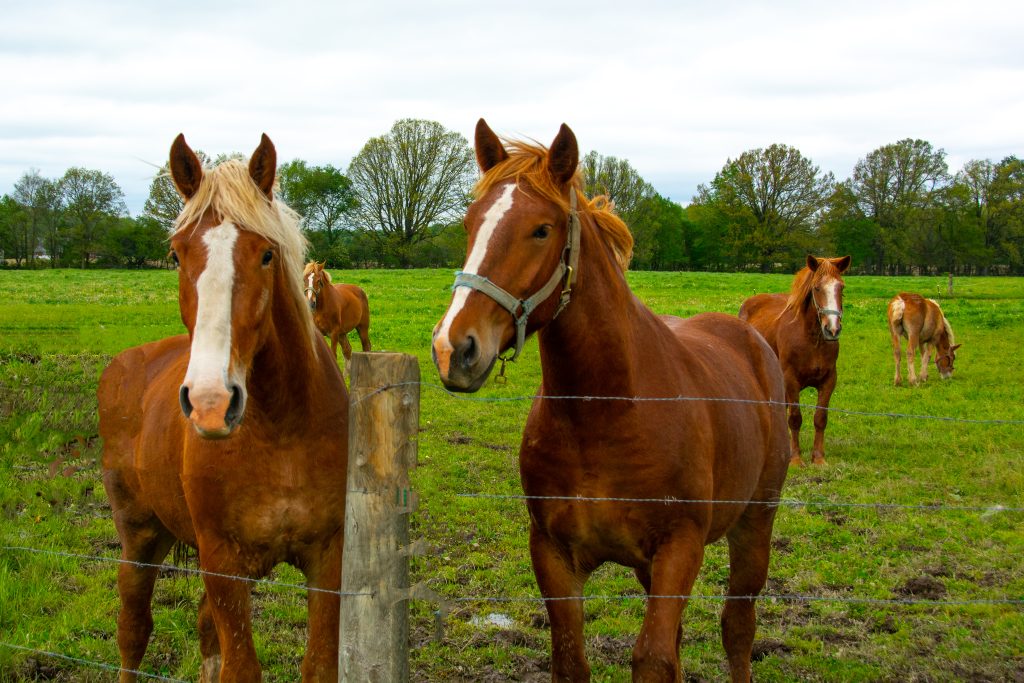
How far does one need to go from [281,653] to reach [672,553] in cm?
249

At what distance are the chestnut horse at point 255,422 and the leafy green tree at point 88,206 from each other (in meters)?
48.6

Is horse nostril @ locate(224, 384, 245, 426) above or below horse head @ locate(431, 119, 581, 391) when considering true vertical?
below

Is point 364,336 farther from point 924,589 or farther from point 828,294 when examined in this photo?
point 924,589

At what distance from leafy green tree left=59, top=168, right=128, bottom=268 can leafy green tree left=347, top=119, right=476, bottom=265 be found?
48.9 ft

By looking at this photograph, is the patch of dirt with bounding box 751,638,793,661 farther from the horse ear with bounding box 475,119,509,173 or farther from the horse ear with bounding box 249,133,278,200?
the horse ear with bounding box 249,133,278,200

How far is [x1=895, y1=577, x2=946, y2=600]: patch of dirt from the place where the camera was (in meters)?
5.21

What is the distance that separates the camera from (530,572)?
18.1ft

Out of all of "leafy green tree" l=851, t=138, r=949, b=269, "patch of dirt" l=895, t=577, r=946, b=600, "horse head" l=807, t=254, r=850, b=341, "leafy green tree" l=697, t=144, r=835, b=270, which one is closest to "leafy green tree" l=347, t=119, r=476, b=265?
"leafy green tree" l=697, t=144, r=835, b=270

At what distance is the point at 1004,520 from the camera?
21.9ft

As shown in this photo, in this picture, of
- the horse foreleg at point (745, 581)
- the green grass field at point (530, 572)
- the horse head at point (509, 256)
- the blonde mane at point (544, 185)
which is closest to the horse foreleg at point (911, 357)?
the green grass field at point (530, 572)

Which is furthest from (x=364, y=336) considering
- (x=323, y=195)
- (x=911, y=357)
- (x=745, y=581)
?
(x=323, y=195)

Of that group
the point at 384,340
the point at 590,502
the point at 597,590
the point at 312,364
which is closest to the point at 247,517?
the point at 312,364

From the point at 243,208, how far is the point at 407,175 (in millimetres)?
47464

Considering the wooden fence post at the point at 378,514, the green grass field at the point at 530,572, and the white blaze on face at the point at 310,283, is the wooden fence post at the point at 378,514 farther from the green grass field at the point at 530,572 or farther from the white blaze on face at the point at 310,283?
the white blaze on face at the point at 310,283
